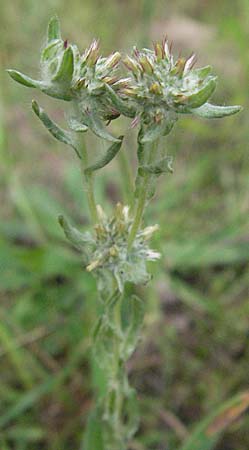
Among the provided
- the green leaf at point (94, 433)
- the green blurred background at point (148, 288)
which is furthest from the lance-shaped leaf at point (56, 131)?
the green leaf at point (94, 433)

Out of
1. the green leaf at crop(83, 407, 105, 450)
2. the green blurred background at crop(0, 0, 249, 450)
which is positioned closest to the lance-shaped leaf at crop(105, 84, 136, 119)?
the green blurred background at crop(0, 0, 249, 450)

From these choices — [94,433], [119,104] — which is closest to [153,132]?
[119,104]

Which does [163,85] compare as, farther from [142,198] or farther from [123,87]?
[142,198]

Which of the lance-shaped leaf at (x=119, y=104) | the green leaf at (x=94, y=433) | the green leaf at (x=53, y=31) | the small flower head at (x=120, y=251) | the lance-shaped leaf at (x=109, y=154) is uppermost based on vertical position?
the green leaf at (x=53, y=31)

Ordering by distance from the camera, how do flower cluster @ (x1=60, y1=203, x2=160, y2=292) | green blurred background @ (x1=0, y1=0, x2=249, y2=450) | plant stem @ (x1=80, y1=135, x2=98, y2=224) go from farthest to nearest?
1. green blurred background @ (x1=0, y1=0, x2=249, y2=450)
2. flower cluster @ (x1=60, y1=203, x2=160, y2=292)
3. plant stem @ (x1=80, y1=135, x2=98, y2=224)

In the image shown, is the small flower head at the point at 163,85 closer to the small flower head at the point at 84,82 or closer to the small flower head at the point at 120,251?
the small flower head at the point at 84,82

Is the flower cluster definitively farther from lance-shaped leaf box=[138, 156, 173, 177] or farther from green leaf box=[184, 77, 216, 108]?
green leaf box=[184, 77, 216, 108]
